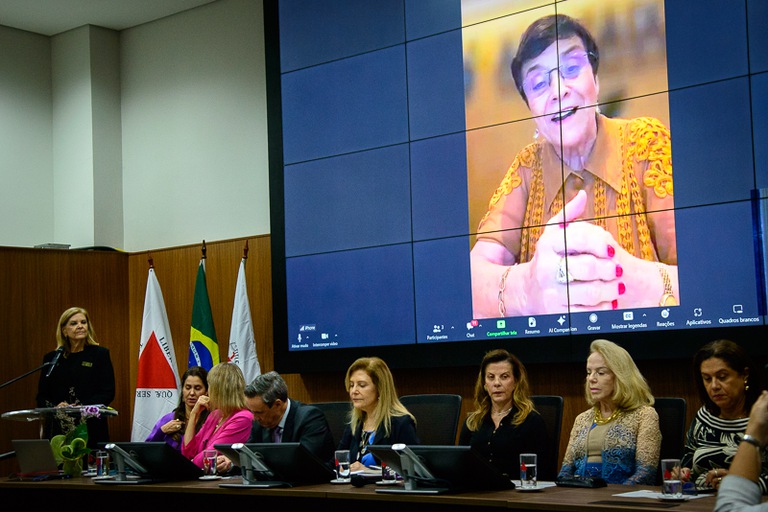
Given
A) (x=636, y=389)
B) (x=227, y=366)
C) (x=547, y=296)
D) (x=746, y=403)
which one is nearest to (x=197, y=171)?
(x=227, y=366)

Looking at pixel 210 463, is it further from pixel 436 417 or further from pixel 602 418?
pixel 602 418

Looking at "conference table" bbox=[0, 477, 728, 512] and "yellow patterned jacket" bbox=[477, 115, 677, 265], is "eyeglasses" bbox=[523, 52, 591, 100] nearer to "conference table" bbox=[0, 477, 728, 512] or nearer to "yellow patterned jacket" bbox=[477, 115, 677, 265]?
"yellow patterned jacket" bbox=[477, 115, 677, 265]

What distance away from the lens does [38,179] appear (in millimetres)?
8367

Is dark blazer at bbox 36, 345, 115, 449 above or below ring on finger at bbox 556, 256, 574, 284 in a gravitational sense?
below

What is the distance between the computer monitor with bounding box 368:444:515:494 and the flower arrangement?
1928 mm

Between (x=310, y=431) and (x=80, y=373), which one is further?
(x=80, y=373)

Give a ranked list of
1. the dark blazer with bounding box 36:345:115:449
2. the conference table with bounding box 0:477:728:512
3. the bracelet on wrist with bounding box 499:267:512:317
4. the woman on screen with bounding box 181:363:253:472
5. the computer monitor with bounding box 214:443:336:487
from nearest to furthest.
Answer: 1. the conference table with bounding box 0:477:728:512
2. the computer monitor with bounding box 214:443:336:487
3. the woman on screen with bounding box 181:363:253:472
4. the bracelet on wrist with bounding box 499:267:512:317
5. the dark blazer with bounding box 36:345:115:449

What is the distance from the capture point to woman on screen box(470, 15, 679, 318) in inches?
199

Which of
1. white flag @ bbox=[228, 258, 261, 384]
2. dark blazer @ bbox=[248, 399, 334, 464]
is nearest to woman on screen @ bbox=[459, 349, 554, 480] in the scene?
dark blazer @ bbox=[248, 399, 334, 464]

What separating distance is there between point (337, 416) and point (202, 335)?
2.24 meters

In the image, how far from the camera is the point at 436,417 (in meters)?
4.79

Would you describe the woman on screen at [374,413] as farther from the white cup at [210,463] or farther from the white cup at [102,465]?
the white cup at [102,465]

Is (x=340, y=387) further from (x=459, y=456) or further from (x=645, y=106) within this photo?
(x=459, y=456)

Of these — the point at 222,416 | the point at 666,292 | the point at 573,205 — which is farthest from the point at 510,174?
the point at 222,416
